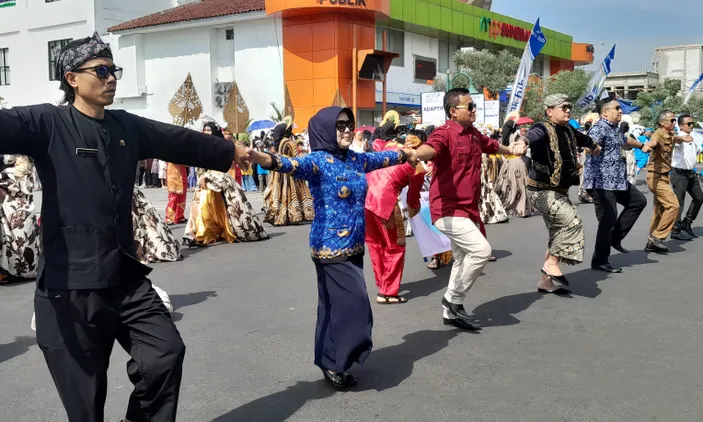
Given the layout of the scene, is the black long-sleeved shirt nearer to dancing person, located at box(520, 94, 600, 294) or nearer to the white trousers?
the white trousers

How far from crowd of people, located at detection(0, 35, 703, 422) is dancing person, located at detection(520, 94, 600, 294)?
0.01 meters

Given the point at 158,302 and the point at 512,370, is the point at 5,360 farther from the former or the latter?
the point at 512,370

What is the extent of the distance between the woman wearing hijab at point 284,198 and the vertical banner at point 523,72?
428cm

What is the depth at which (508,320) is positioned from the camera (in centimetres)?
623

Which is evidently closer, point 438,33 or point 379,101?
point 379,101

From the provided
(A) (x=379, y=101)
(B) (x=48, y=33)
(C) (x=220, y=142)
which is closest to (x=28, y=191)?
(C) (x=220, y=142)

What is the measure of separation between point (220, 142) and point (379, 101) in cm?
3160

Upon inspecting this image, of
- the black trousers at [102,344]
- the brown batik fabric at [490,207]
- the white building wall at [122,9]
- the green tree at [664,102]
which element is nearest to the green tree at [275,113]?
the white building wall at [122,9]

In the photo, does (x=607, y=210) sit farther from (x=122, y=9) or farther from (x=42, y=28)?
(x=42, y=28)

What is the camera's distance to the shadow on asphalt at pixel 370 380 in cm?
417

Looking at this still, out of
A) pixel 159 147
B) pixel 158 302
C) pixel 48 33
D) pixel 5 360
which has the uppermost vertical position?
pixel 48 33

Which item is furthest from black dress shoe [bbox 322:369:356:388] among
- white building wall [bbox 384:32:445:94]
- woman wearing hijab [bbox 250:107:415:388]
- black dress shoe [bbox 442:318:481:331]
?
white building wall [bbox 384:32:445:94]

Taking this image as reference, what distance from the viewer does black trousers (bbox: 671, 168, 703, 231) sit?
11062 millimetres

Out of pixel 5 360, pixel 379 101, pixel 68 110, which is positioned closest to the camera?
pixel 68 110
